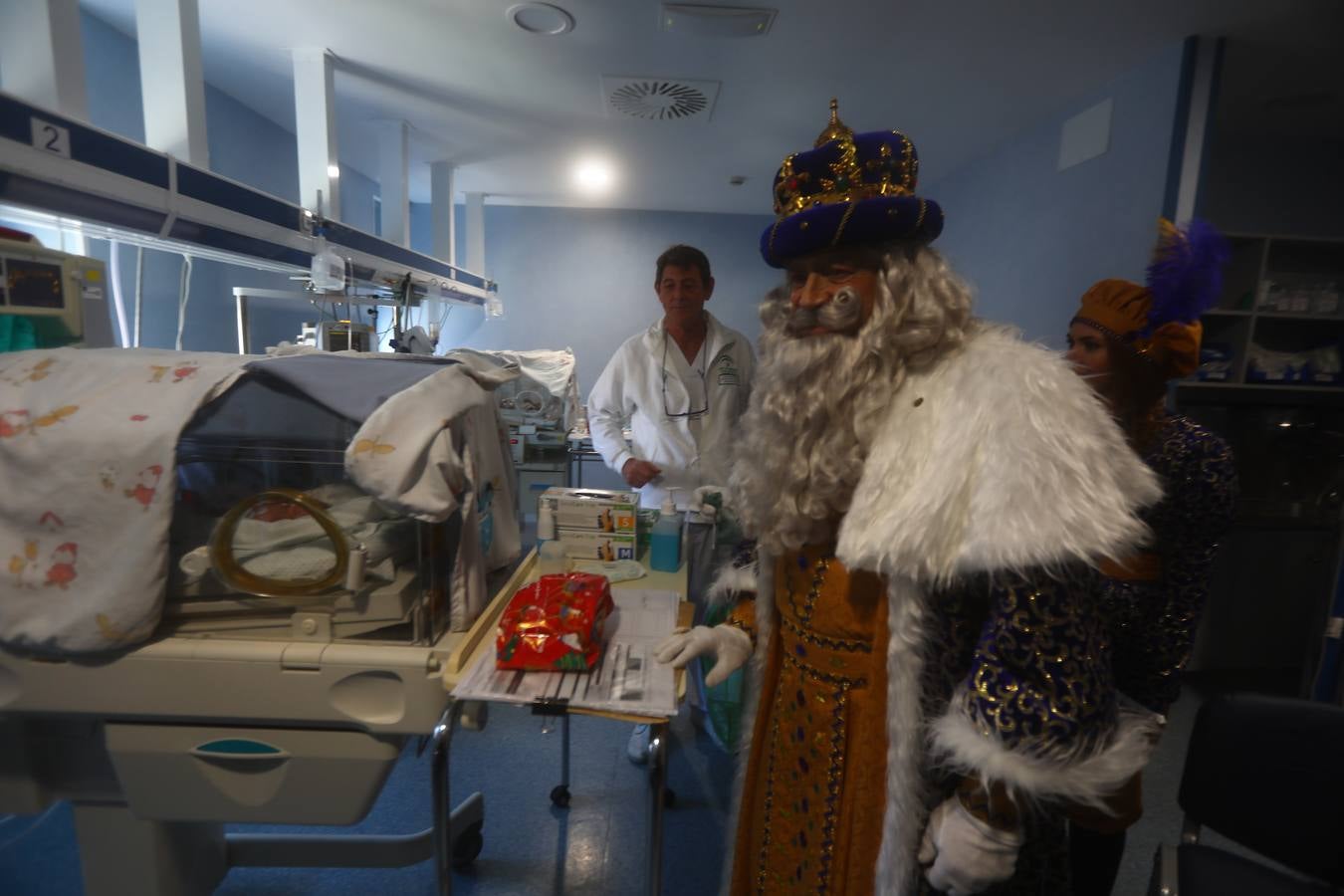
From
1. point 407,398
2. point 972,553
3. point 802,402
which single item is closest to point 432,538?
point 407,398

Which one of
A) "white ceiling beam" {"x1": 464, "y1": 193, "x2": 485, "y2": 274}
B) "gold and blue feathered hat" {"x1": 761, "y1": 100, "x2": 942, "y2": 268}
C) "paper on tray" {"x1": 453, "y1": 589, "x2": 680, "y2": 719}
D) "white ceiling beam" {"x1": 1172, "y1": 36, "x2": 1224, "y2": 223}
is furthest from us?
"white ceiling beam" {"x1": 464, "y1": 193, "x2": 485, "y2": 274}

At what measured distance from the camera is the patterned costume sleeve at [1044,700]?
70 centimetres

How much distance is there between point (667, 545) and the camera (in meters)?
1.57

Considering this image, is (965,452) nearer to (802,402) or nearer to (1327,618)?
(802,402)

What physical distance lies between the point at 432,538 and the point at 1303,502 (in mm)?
3951

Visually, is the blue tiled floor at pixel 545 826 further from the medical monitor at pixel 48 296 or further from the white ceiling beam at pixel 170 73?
the white ceiling beam at pixel 170 73

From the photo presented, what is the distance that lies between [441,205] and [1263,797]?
5119 mm

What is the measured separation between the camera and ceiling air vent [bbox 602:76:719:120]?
2.94 m

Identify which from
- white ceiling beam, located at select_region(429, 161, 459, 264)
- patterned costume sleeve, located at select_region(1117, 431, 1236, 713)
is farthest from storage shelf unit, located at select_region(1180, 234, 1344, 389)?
white ceiling beam, located at select_region(429, 161, 459, 264)

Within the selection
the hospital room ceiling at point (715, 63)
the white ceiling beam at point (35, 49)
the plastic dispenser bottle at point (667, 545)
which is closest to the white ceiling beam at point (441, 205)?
the hospital room ceiling at point (715, 63)

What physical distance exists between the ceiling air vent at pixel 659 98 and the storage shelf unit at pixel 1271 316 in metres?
2.51

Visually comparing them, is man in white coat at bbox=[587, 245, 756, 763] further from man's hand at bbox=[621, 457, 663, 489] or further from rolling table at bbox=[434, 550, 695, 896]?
rolling table at bbox=[434, 550, 695, 896]

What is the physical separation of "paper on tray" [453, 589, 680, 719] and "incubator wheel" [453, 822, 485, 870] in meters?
0.95

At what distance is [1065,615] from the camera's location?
70 cm
